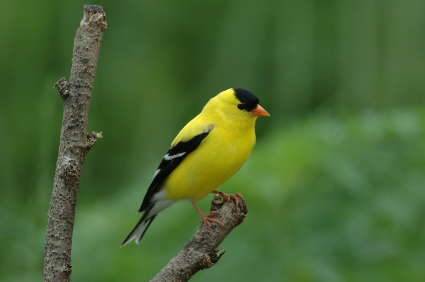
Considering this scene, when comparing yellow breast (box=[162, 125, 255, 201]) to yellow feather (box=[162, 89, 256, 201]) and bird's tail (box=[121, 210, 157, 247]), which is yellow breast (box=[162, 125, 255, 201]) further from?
bird's tail (box=[121, 210, 157, 247])

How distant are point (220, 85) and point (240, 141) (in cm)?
168

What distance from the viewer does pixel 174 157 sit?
9.64 ft

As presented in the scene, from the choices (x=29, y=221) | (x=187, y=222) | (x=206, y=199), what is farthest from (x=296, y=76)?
(x=29, y=221)

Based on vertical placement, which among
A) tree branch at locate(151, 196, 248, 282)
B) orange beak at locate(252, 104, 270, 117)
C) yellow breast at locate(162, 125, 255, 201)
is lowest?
tree branch at locate(151, 196, 248, 282)

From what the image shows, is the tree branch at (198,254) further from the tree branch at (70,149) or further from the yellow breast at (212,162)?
the yellow breast at (212,162)

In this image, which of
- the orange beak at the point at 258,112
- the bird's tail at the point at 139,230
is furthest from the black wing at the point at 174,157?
the orange beak at the point at 258,112

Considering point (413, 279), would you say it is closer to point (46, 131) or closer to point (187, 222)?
point (187, 222)

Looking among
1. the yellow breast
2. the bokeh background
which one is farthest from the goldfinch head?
the bokeh background

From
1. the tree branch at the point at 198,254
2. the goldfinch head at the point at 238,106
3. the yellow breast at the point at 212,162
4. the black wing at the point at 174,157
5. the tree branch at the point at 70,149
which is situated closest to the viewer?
the tree branch at the point at 70,149

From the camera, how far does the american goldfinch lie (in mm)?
2791

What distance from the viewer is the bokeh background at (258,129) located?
3041 mm

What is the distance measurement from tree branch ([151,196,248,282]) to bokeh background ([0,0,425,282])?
0.98 m

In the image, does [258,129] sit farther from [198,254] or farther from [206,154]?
[198,254]

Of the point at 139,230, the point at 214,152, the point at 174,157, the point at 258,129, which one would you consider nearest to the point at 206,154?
the point at 214,152
